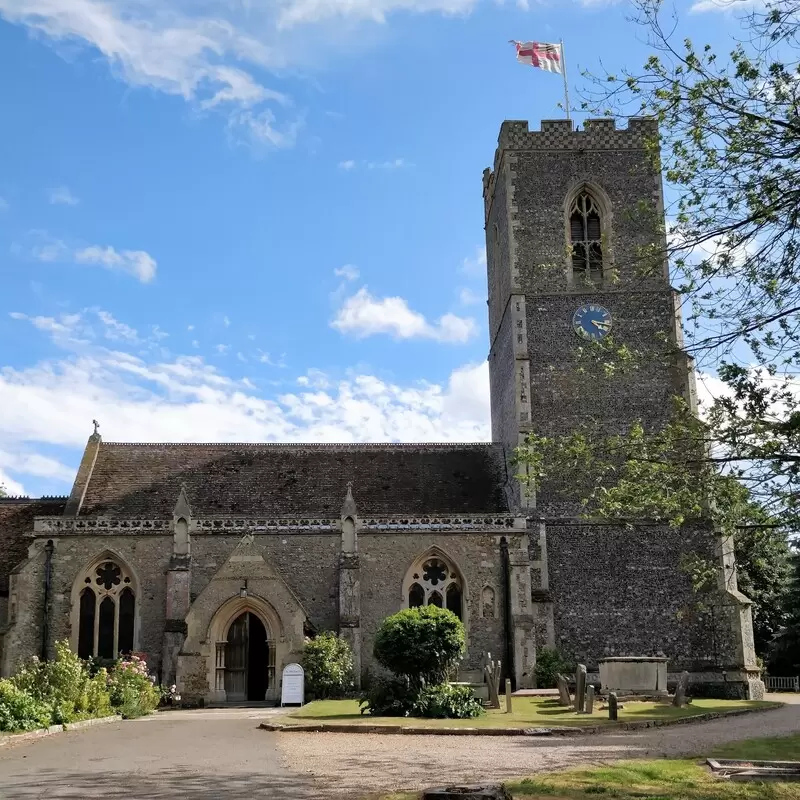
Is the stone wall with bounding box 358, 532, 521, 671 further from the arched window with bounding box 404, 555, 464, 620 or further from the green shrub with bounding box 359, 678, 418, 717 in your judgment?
the green shrub with bounding box 359, 678, 418, 717

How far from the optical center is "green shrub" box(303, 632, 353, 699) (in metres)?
25.2

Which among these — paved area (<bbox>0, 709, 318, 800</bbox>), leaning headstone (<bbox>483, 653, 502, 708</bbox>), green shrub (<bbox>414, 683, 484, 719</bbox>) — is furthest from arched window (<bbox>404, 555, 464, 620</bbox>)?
paved area (<bbox>0, 709, 318, 800</bbox>)

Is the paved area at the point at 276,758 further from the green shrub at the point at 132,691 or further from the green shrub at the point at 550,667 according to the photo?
the green shrub at the point at 550,667

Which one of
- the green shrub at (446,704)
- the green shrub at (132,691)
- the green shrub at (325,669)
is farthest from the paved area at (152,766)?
the green shrub at (325,669)

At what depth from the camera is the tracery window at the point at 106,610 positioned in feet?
90.6

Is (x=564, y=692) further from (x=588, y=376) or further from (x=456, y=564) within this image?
(x=588, y=376)

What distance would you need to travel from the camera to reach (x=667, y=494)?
13320mm

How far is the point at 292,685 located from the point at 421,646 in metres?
6.38

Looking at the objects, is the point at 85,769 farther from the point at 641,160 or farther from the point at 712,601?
the point at 641,160

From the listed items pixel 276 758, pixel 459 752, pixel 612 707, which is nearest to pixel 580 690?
pixel 612 707

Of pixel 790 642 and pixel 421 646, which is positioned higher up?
pixel 421 646

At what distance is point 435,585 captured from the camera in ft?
93.2

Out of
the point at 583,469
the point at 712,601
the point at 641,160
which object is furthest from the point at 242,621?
the point at 641,160

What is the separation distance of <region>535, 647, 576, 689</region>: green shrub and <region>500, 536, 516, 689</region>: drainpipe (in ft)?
2.39
